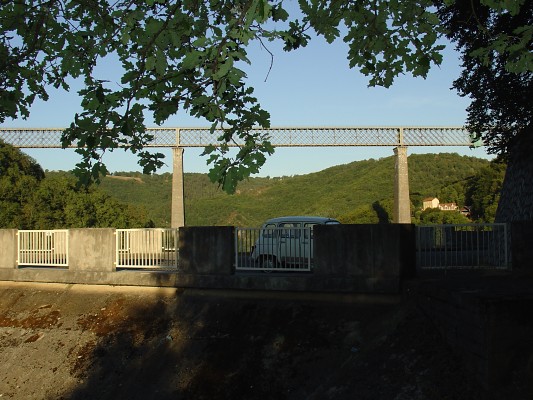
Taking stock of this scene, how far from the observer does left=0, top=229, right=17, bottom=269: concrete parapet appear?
15.0 meters

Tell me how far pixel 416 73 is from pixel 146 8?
3.55 m

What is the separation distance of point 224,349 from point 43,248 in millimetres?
7185

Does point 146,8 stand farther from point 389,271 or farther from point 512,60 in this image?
point 389,271

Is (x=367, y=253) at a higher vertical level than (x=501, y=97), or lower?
lower

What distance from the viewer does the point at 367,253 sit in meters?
10.1

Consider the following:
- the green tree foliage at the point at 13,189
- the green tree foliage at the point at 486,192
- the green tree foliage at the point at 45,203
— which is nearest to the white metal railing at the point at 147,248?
the green tree foliage at the point at 45,203

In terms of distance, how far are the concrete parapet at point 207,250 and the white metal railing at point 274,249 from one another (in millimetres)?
269

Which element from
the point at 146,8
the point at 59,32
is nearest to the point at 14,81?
the point at 59,32

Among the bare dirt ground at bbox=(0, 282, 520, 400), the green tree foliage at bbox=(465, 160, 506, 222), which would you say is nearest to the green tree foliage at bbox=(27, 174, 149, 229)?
the green tree foliage at bbox=(465, 160, 506, 222)

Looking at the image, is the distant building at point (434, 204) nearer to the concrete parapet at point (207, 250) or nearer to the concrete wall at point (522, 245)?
the concrete wall at point (522, 245)

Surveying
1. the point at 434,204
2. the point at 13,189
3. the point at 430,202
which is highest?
the point at 13,189

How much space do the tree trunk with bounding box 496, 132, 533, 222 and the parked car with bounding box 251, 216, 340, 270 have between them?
6465 millimetres

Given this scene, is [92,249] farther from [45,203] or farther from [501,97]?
[45,203]

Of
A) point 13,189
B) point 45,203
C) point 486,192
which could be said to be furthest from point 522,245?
point 13,189
